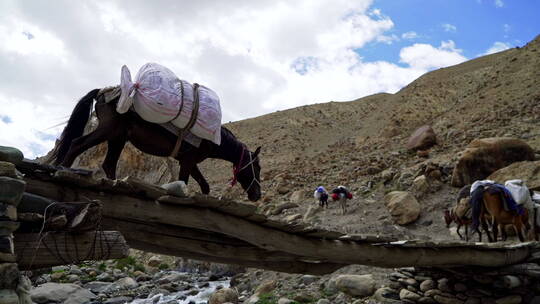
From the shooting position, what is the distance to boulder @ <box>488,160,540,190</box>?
11022 mm

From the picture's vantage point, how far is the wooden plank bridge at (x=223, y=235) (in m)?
3.59

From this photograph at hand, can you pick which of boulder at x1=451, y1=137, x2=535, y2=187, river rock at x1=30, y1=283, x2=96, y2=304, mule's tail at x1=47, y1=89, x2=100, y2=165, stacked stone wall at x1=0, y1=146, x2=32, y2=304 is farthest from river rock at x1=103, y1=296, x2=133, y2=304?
boulder at x1=451, y1=137, x2=535, y2=187

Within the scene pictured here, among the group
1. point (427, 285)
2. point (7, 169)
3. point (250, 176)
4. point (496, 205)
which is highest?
point (250, 176)

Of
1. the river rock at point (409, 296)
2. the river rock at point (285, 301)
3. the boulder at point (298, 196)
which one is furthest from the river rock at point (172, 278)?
the river rock at point (409, 296)

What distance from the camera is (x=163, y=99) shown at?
18.3 ft

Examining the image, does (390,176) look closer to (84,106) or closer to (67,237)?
(84,106)

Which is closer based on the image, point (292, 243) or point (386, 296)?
point (292, 243)

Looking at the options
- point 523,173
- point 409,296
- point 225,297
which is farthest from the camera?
point 523,173

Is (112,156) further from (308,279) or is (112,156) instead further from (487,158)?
(487,158)

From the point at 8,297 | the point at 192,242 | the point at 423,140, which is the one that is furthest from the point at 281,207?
the point at 8,297

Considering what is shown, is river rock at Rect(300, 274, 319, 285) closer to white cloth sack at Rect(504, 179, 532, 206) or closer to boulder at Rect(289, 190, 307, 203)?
white cloth sack at Rect(504, 179, 532, 206)

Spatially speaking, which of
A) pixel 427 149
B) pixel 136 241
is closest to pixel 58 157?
pixel 136 241

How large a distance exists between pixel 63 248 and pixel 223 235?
1908mm

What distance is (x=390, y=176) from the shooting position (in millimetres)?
14781
